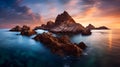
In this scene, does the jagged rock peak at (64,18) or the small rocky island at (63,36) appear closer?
the small rocky island at (63,36)

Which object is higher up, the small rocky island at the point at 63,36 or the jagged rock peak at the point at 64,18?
the jagged rock peak at the point at 64,18

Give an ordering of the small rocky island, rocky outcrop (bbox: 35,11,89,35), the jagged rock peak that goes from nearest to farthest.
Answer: the small rocky island → rocky outcrop (bbox: 35,11,89,35) → the jagged rock peak

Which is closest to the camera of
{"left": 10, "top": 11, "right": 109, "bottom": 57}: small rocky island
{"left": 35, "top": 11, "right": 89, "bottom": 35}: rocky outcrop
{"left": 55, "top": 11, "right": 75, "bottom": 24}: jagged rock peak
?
{"left": 10, "top": 11, "right": 109, "bottom": 57}: small rocky island

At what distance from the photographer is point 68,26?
15825 centimetres

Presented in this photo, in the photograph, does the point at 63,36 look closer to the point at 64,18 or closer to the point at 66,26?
the point at 66,26

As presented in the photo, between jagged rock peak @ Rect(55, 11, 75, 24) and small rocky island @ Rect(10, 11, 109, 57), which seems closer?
small rocky island @ Rect(10, 11, 109, 57)

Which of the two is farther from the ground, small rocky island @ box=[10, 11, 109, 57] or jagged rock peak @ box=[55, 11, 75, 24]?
jagged rock peak @ box=[55, 11, 75, 24]

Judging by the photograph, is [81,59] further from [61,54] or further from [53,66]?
[53,66]

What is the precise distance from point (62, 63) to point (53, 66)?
97.8 inches

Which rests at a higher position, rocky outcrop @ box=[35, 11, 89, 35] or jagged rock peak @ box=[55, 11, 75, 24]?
jagged rock peak @ box=[55, 11, 75, 24]

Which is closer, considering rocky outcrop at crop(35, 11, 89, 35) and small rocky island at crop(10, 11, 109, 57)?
small rocky island at crop(10, 11, 109, 57)

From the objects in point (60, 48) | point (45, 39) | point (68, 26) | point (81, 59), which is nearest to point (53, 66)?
point (81, 59)

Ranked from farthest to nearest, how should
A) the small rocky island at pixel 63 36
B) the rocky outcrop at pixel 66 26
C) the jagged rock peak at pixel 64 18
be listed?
the jagged rock peak at pixel 64 18 → the rocky outcrop at pixel 66 26 → the small rocky island at pixel 63 36

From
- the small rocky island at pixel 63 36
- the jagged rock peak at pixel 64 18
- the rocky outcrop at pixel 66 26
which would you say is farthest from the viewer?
the jagged rock peak at pixel 64 18
